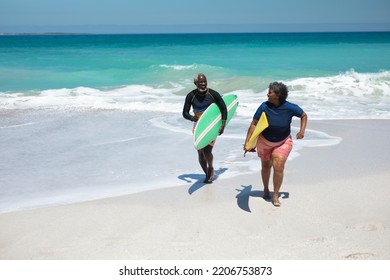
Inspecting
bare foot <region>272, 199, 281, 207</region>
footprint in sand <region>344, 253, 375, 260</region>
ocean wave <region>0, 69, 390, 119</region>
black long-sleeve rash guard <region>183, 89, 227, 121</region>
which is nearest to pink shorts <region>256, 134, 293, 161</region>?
bare foot <region>272, 199, 281, 207</region>

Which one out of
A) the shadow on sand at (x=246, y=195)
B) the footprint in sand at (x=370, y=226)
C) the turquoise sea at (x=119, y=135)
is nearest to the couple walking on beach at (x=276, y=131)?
the shadow on sand at (x=246, y=195)

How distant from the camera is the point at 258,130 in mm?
→ 4277

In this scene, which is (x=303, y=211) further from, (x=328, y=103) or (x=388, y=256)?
(x=328, y=103)

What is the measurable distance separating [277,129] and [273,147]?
202 mm

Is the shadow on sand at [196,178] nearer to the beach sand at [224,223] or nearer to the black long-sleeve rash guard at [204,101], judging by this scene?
the beach sand at [224,223]

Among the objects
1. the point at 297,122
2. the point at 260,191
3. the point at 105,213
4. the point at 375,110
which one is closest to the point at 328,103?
the point at 375,110

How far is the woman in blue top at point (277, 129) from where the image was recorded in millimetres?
4141

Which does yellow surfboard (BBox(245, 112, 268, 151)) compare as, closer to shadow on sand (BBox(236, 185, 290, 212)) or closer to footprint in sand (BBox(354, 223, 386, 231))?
shadow on sand (BBox(236, 185, 290, 212))

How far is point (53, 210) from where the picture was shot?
450cm

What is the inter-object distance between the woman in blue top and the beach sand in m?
0.45

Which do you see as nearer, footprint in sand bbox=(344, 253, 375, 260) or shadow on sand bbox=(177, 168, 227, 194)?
footprint in sand bbox=(344, 253, 375, 260)

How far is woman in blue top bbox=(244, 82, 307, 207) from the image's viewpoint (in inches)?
163

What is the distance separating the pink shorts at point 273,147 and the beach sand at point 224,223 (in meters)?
0.54
